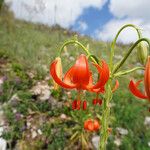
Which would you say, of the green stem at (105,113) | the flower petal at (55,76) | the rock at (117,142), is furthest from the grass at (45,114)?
the flower petal at (55,76)

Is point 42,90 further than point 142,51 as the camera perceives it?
Yes

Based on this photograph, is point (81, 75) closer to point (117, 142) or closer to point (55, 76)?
point (55, 76)

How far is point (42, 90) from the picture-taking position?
548 cm

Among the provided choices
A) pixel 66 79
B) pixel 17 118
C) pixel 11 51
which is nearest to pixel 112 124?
pixel 17 118

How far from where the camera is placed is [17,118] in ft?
15.8

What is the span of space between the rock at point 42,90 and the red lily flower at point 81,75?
3779 millimetres

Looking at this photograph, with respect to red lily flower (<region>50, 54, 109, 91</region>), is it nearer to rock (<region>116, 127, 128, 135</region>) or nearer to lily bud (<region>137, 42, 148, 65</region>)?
lily bud (<region>137, 42, 148, 65</region>)

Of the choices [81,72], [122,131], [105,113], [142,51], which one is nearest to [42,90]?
[122,131]

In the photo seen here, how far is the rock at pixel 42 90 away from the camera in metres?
5.31

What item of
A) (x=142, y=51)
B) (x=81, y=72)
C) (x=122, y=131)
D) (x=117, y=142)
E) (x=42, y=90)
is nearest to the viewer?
(x=81, y=72)

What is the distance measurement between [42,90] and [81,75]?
4095mm

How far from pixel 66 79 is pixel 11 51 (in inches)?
231

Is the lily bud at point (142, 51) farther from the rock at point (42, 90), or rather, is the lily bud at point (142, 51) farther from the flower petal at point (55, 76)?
the rock at point (42, 90)

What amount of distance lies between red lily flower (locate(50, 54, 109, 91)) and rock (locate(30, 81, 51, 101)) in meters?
3.78
